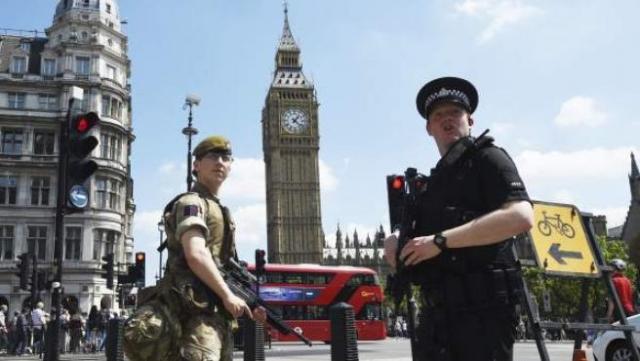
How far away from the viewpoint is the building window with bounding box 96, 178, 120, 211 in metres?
38.8

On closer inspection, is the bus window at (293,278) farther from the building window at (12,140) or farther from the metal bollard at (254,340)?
the building window at (12,140)

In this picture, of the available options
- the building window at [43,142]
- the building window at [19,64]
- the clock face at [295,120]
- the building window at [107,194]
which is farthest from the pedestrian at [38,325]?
the clock face at [295,120]

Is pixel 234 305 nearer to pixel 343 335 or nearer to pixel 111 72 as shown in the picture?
pixel 343 335

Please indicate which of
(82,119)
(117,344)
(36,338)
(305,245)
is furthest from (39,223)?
(305,245)

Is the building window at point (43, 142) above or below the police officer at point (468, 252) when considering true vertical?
above

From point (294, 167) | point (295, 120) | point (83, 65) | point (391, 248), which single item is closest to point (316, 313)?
point (83, 65)

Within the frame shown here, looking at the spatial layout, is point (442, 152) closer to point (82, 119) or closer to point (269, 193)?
point (82, 119)

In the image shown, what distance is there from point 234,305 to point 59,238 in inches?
225

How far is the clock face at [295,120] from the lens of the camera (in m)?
110

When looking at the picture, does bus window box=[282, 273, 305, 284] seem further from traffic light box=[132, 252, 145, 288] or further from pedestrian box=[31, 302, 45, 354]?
pedestrian box=[31, 302, 45, 354]

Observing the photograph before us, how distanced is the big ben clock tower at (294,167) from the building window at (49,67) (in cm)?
6873

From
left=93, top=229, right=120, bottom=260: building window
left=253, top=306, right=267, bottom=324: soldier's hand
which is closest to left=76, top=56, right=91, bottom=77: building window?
left=93, top=229, right=120, bottom=260: building window

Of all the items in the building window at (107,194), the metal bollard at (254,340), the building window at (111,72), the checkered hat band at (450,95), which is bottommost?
the metal bollard at (254,340)

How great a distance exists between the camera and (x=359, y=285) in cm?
3055
